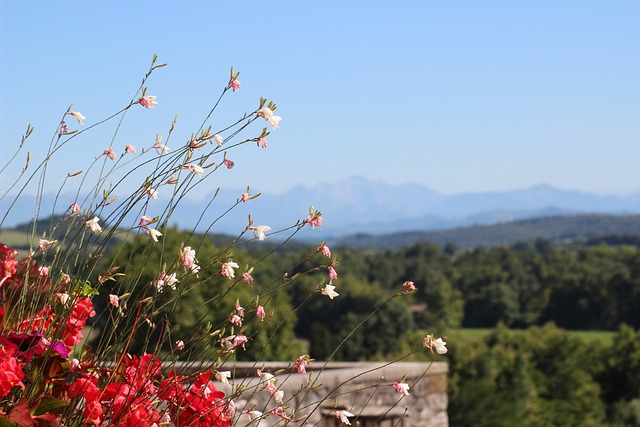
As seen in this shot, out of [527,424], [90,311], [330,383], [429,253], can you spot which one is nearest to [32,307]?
[90,311]

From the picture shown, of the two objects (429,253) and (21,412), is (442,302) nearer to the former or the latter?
(429,253)

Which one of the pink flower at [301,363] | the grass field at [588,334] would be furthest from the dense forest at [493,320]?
the pink flower at [301,363]

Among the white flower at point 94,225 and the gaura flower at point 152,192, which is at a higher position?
the gaura flower at point 152,192

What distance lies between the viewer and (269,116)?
2.08 metres

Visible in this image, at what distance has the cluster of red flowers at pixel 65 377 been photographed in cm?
180

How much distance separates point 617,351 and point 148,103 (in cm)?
4440

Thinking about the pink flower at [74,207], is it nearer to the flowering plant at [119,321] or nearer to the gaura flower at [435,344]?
the flowering plant at [119,321]

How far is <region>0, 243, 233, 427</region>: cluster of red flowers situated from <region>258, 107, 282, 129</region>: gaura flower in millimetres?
574

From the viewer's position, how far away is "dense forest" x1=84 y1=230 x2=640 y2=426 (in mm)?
33031

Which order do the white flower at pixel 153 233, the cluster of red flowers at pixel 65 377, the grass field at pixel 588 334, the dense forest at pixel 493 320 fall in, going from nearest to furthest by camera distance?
the cluster of red flowers at pixel 65 377, the white flower at pixel 153 233, the dense forest at pixel 493 320, the grass field at pixel 588 334

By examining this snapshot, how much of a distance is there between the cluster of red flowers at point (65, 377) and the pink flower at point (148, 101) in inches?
17.3

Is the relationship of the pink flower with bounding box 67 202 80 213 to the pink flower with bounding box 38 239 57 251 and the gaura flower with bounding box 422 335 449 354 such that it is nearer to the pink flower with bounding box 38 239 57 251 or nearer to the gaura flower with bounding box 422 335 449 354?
the pink flower with bounding box 38 239 57 251

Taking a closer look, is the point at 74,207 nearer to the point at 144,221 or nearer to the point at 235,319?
the point at 144,221

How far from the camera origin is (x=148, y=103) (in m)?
2.16
